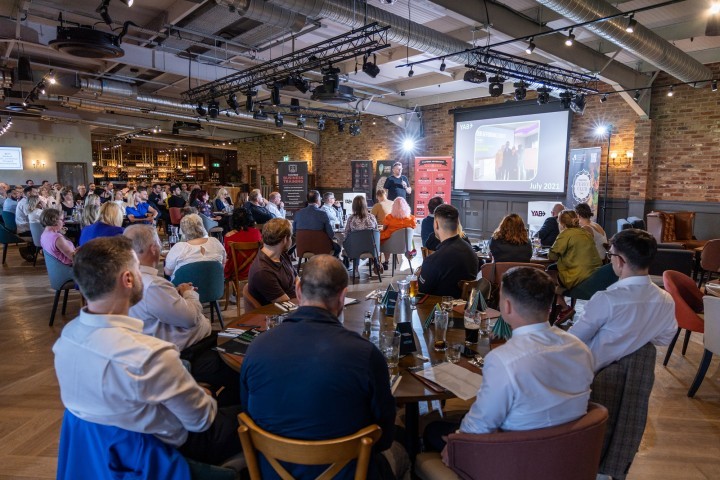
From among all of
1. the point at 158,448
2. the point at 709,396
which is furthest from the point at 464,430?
the point at 709,396

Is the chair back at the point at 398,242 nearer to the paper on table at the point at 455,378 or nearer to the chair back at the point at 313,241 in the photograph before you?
the chair back at the point at 313,241

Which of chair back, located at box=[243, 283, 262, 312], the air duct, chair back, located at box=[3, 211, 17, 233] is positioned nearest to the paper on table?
chair back, located at box=[243, 283, 262, 312]

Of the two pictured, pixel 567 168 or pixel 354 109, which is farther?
pixel 354 109

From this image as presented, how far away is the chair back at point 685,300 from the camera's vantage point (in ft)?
12.3

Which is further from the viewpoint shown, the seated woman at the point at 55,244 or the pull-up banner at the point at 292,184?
the pull-up banner at the point at 292,184

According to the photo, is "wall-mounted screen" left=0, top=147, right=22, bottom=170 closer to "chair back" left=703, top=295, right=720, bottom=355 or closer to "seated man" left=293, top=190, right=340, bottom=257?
"seated man" left=293, top=190, right=340, bottom=257

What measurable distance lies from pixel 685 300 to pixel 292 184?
432 inches

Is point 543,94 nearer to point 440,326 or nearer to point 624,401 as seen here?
point 440,326

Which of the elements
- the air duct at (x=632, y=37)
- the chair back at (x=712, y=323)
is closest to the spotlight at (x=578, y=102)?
the air duct at (x=632, y=37)

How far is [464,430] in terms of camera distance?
1.62 meters

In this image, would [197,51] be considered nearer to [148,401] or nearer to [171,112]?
[171,112]

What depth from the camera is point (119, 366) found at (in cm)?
142

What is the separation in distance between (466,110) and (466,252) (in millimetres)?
8997

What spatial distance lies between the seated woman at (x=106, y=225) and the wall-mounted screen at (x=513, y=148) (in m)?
8.80
